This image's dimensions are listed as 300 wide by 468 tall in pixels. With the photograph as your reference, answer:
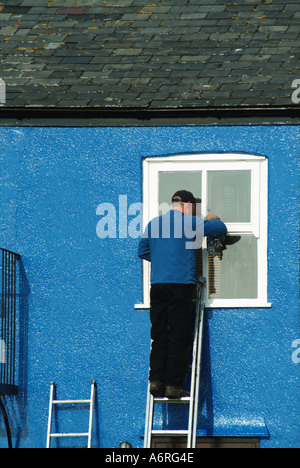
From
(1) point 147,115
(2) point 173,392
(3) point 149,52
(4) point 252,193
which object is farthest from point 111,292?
(3) point 149,52

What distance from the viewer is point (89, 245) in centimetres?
988

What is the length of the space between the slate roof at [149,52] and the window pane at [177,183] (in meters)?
0.70

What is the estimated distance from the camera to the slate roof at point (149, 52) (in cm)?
1005

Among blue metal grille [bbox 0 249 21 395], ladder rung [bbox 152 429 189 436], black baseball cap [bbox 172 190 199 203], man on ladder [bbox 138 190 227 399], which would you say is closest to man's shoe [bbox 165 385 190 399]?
man on ladder [bbox 138 190 227 399]

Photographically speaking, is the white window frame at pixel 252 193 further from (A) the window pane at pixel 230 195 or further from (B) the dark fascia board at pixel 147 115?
(B) the dark fascia board at pixel 147 115

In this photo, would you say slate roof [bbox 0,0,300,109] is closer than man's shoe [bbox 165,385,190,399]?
No

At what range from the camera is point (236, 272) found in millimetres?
9836

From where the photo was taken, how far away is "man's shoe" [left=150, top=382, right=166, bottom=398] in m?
8.98

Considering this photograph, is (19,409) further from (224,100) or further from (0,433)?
(224,100)

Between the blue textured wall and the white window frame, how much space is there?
0.07m

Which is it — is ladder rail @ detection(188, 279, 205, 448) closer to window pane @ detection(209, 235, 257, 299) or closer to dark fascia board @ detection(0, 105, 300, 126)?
window pane @ detection(209, 235, 257, 299)

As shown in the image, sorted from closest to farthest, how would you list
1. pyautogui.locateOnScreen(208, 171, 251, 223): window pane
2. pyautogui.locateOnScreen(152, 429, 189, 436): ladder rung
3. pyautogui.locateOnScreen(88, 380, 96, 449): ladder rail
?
pyautogui.locateOnScreen(152, 429, 189, 436): ladder rung
pyautogui.locateOnScreen(88, 380, 96, 449): ladder rail
pyautogui.locateOnScreen(208, 171, 251, 223): window pane

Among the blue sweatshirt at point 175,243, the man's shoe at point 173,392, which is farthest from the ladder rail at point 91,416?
the blue sweatshirt at point 175,243
